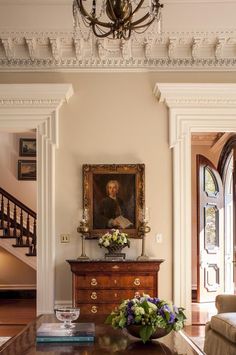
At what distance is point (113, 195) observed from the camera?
23.1 feet

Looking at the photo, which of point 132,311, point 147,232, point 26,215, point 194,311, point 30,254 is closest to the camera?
point 132,311

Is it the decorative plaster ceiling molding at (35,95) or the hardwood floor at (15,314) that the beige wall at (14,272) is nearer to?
the hardwood floor at (15,314)

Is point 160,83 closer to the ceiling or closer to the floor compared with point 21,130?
closer to the ceiling

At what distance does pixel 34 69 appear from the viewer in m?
7.18

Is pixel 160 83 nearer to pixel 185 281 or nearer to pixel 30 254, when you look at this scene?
pixel 185 281

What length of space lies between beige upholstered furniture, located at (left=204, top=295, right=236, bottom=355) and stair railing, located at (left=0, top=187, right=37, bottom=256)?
5816 millimetres

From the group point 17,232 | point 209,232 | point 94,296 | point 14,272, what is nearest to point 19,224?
point 17,232

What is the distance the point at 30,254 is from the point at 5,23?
4.97m

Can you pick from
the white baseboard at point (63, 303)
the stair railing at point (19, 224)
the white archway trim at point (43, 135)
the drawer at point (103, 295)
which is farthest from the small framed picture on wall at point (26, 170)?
the drawer at point (103, 295)

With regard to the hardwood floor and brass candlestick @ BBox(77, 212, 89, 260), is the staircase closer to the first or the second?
the hardwood floor

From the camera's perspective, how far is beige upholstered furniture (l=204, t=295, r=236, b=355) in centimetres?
454

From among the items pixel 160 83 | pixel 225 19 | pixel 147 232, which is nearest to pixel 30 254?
pixel 147 232

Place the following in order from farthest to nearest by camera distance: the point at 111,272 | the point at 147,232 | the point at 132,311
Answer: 1. the point at 147,232
2. the point at 111,272
3. the point at 132,311

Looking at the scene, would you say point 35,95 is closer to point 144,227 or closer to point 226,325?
point 144,227
